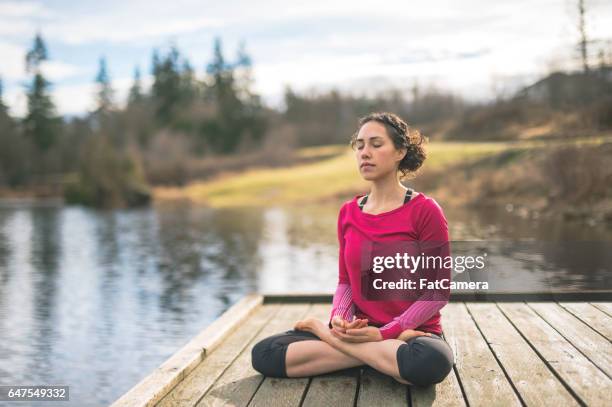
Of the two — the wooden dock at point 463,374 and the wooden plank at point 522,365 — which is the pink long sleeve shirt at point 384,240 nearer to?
the wooden dock at point 463,374

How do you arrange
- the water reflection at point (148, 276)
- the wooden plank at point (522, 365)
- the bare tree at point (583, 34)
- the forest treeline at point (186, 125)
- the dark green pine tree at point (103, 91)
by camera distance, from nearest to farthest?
the wooden plank at point (522, 365) → the water reflection at point (148, 276) → the bare tree at point (583, 34) → the forest treeline at point (186, 125) → the dark green pine tree at point (103, 91)

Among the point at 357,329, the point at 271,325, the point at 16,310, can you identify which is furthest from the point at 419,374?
the point at 16,310

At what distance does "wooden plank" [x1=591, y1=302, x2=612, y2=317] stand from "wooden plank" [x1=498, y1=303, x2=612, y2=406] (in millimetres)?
516

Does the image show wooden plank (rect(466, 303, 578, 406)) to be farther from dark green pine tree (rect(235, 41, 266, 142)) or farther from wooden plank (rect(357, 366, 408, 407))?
dark green pine tree (rect(235, 41, 266, 142))

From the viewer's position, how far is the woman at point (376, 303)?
3.79 m

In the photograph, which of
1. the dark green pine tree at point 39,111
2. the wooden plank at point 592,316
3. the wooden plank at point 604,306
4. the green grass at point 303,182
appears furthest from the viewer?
the dark green pine tree at point 39,111

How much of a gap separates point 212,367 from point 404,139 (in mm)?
1758

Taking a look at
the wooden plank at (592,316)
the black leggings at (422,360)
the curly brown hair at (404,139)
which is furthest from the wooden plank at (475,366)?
the curly brown hair at (404,139)

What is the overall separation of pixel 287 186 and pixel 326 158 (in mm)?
12829

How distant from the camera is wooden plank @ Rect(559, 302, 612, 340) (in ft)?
15.6

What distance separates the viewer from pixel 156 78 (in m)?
75.2

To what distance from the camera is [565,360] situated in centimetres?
400

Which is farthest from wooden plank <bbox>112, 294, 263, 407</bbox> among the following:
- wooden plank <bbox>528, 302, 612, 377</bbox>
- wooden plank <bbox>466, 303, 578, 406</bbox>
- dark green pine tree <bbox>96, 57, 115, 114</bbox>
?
dark green pine tree <bbox>96, 57, 115, 114</bbox>

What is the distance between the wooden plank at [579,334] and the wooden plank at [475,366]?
531mm
